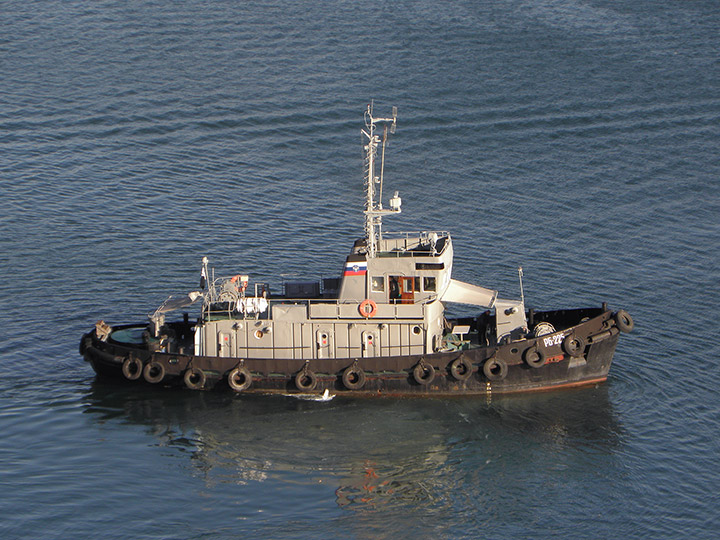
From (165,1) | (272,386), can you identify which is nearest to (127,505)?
(272,386)

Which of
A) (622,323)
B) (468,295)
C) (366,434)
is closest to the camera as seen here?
(366,434)

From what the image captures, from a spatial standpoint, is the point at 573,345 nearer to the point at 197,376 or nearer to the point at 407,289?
the point at 407,289

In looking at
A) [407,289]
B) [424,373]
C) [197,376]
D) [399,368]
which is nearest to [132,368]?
[197,376]

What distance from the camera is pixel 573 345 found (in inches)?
1458

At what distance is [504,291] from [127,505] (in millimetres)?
21362

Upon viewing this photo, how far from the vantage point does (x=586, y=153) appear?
200 feet

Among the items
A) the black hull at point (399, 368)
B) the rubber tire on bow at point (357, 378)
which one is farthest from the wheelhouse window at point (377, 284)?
the rubber tire on bow at point (357, 378)

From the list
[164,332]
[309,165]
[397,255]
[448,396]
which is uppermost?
[309,165]

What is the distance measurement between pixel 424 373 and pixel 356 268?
4560 millimetres

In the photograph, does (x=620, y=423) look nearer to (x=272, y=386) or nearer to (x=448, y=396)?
(x=448, y=396)

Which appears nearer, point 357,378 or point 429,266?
point 357,378

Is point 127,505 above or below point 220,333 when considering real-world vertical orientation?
below

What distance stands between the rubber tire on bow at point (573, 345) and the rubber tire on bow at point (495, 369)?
2322 millimetres

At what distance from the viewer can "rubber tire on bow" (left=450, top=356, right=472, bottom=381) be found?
36.6 metres
